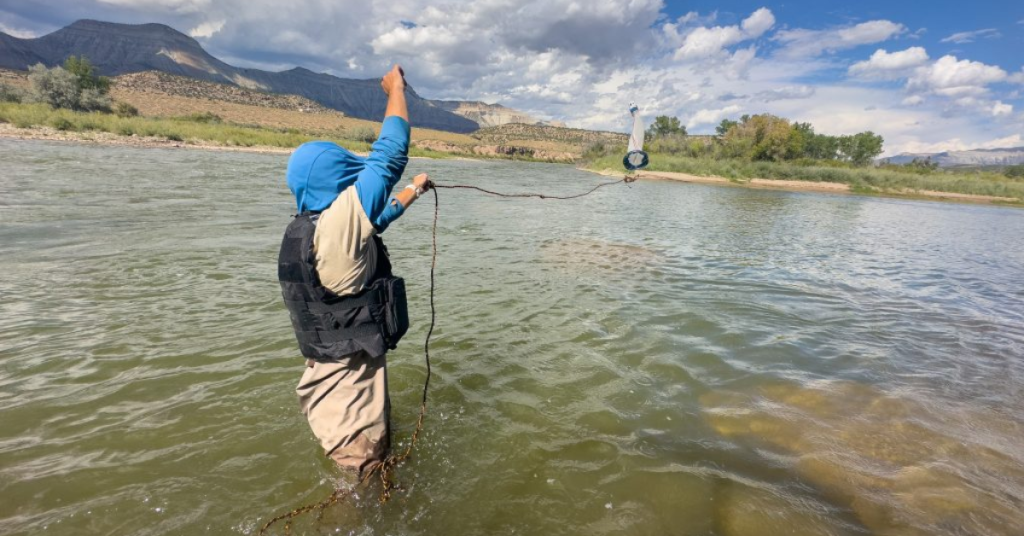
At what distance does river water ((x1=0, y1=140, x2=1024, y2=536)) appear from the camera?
11.0ft

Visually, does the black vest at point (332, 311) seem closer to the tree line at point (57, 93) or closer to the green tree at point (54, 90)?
the tree line at point (57, 93)

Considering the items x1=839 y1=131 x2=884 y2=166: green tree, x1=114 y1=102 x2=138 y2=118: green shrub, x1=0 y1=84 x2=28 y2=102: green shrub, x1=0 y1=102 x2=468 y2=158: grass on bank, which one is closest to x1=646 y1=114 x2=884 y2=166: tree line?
x1=839 y1=131 x2=884 y2=166: green tree

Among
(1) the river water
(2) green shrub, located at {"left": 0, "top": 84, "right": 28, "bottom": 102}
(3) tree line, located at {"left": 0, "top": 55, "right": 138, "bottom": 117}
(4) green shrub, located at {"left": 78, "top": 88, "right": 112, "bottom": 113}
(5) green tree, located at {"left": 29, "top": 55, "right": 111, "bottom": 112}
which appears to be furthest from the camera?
(4) green shrub, located at {"left": 78, "top": 88, "right": 112, "bottom": 113}

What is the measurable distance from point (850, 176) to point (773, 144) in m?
11.2

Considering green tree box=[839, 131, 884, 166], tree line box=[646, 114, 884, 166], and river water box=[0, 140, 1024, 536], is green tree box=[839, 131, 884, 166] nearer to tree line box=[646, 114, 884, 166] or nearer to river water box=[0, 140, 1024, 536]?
tree line box=[646, 114, 884, 166]

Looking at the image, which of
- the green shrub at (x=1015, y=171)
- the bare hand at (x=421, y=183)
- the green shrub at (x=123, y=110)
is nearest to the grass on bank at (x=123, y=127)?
the green shrub at (x=123, y=110)

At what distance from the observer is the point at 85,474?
134 inches

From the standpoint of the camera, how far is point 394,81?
3473 mm

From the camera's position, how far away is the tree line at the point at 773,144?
210ft

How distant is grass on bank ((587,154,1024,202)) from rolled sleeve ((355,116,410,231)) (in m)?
53.9

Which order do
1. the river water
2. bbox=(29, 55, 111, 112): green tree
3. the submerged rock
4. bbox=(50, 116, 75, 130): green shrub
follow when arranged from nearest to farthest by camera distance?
the river water, the submerged rock, bbox=(50, 116, 75, 130): green shrub, bbox=(29, 55, 111, 112): green tree

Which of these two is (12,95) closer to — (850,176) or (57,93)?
(57,93)

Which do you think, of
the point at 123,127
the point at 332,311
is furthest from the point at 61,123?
the point at 332,311

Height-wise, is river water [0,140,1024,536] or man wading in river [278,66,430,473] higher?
man wading in river [278,66,430,473]
